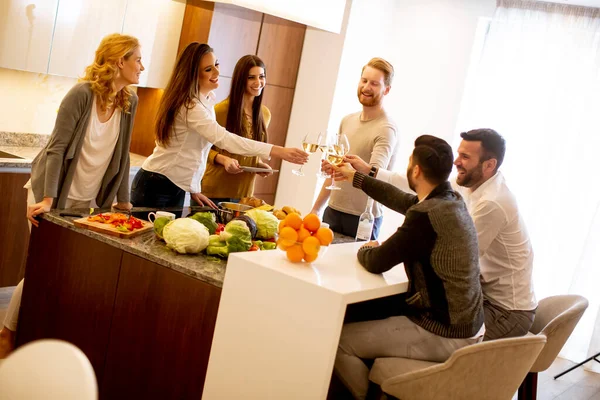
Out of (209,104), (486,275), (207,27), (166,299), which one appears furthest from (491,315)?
(207,27)

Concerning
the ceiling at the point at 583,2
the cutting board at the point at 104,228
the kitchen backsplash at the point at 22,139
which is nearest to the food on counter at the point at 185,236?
the cutting board at the point at 104,228

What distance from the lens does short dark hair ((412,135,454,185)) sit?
2805mm

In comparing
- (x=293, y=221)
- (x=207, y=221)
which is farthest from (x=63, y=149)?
(x=293, y=221)

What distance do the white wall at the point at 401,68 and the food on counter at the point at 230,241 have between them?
10.8 feet

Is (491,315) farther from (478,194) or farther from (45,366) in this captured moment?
(45,366)

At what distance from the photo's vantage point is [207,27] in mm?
5168

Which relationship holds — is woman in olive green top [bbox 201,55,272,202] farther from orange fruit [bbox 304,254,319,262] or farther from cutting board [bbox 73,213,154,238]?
orange fruit [bbox 304,254,319,262]

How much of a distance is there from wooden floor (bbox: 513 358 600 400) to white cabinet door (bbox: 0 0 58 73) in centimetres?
Answer: 353

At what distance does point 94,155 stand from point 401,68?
13.1 ft

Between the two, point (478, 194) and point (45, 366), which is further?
point (478, 194)

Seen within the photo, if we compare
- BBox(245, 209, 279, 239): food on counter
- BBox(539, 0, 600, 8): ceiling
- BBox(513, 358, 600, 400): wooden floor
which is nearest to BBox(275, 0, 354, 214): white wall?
BBox(539, 0, 600, 8): ceiling

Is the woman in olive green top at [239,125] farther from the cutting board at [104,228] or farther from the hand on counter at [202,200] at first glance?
the cutting board at [104,228]

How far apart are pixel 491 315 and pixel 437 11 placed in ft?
12.8

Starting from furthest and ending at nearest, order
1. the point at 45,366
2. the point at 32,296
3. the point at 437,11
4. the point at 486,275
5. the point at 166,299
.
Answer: the point at 437,11
the point at 486,275
the point at 32,296
the point at 166,299
the point at 45,366
